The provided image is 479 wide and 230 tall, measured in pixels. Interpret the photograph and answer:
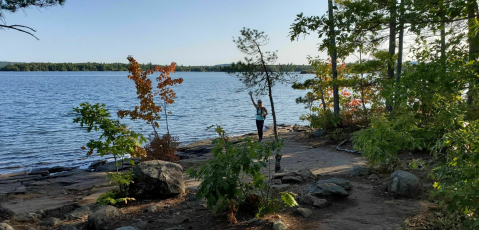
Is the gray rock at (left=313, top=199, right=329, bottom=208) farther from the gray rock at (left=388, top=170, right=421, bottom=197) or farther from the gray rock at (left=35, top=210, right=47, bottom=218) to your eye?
the gray rock at (left=35, top=210, right=47, bottom=218)

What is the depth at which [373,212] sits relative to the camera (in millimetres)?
6176

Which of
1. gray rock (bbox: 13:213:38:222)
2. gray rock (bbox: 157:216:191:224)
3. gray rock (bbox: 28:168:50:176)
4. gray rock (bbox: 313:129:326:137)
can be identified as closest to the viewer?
gray rock (bbox: 157:216:191:224)

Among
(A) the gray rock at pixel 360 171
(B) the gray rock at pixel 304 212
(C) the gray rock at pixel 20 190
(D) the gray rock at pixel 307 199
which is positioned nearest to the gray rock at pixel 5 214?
(C) the gray rock at pixel 20 190

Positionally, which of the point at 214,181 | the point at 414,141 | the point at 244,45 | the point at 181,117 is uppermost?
the point at 244,45

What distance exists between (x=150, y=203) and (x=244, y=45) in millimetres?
4779

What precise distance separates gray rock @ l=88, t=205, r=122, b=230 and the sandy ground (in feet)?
0.96

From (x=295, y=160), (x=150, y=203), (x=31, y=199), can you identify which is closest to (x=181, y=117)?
(x=295, y=160)

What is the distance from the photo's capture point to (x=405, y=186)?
6965 millimetres

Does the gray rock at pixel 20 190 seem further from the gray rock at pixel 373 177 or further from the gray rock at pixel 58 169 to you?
the gray rock at pixel 373 177

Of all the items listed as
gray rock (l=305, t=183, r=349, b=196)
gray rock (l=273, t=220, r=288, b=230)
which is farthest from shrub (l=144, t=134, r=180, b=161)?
gray rock (l=273, t=220, r=288, b=230)

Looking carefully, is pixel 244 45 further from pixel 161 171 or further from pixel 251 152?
pixel 251 152

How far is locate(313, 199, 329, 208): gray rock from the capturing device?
6.45m

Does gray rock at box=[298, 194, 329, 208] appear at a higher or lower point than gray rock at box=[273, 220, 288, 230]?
lower

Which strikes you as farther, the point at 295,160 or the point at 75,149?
the point at 75,149
